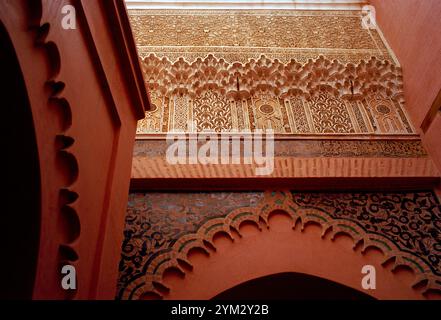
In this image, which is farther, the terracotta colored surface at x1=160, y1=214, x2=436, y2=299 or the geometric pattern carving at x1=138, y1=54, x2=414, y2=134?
the geometric pattern carving at x1=138, y1=54, x2=414, y2=134

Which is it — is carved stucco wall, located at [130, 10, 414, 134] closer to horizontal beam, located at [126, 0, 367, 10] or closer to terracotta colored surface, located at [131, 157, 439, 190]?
horizontal beam, located at [126, 0, 367, 10]

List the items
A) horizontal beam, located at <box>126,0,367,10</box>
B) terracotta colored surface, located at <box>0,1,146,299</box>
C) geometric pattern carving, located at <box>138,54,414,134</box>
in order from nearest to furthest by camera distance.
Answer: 1. terracotta colored surface, located at <box>0,1,146,299</box>
2. geometric pattern carving, located at <box>138,54,414,134</box>
3. horizontal beam, located at <box>126,0,367,10</box>

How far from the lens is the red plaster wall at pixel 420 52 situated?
9.11 ft

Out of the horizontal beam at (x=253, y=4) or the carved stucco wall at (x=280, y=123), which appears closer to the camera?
the carved stucco wall at (x=280, y=123)

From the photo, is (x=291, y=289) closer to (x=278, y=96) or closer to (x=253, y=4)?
(x=278, y=96)

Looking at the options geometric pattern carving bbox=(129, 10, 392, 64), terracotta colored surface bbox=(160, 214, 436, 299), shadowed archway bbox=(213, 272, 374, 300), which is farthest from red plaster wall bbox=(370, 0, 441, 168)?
shadowed archway bbox=(213, 272, 374, 300)

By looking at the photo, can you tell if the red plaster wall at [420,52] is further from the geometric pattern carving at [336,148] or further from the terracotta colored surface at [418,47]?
the geometric pattern carving at [336,148]

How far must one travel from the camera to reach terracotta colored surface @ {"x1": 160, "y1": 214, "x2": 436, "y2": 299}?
2230 mm

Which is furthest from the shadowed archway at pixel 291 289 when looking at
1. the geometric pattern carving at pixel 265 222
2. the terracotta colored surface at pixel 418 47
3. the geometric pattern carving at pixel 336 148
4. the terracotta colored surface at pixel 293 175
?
the terracotta colored surface at pixel 418 47

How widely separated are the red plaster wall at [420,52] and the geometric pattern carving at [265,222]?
48 centimetres

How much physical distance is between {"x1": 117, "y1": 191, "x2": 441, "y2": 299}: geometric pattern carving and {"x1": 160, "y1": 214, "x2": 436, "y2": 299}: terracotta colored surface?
0.18ft

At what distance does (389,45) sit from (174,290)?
2.71 meters

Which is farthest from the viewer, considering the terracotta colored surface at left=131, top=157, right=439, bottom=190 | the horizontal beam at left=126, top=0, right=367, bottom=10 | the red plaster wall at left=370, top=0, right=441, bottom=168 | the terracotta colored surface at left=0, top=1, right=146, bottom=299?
the horizontal beam at left=126, top=0, right=367, bottom=10
